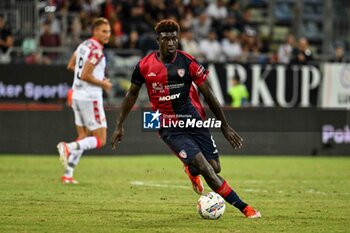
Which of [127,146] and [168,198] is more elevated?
[168,198]

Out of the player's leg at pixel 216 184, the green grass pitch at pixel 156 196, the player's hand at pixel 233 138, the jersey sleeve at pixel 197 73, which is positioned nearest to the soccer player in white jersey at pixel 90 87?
the green grass pitch at pixel 156 196

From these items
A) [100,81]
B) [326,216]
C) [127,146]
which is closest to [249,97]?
[127,146]

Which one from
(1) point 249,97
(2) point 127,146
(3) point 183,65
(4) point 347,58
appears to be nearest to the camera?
(3) point 183,65

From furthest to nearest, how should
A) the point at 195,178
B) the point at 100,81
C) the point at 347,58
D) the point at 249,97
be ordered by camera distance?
the point at 347,58
the point at 249,97
the point at 100,81
the point at 195,178

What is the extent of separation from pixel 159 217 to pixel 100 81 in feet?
17.5

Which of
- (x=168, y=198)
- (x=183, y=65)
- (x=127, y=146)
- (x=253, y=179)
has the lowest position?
(x=127, y=146)

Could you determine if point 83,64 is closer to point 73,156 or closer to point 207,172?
point 73,156

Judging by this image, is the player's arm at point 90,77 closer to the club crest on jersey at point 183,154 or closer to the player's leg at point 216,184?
the club crest on jersey at point 183,154

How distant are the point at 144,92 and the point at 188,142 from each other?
1528 centimetres

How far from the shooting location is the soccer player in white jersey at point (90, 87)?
16.0 meters

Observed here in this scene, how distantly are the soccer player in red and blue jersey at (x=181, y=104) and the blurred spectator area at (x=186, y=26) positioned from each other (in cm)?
1448

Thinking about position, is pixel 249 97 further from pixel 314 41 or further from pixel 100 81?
pixel 100 81

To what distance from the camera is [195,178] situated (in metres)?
12.9

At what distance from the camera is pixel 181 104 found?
1139 centimetres
